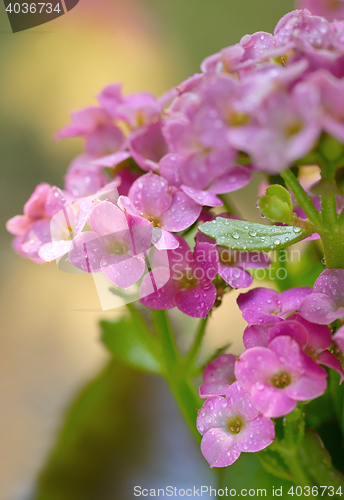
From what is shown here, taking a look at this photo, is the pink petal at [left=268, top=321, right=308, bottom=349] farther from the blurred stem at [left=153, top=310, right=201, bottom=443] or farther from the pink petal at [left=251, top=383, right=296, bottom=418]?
the blurred stem at [left=153, top=310, right=201, bottom=443]

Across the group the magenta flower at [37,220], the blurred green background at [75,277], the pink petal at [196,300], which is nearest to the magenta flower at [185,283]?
the pink petal at [196,300]

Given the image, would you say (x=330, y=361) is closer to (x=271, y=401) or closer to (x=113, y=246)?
(x=271, y=401)

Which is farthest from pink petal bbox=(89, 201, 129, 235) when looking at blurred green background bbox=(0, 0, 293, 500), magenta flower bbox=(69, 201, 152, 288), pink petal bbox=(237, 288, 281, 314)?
blurred green background bbox=(0, 0, 293, 500)

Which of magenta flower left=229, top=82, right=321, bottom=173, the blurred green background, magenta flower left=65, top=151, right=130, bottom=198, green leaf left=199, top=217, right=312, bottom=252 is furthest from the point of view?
the blurred green background

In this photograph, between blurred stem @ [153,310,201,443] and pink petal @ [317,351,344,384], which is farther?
blurred stem @ [153,310,201,443]

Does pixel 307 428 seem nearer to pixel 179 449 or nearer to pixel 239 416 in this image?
pixel 239 416

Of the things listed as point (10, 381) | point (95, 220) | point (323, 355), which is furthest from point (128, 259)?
point (10, 381)

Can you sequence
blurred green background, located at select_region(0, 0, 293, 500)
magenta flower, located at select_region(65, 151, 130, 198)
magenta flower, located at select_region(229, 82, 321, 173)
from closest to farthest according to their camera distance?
magenta flower, located at select_region(229, 82, 321, 173) → magenta flower, located at select_region(65, 151, 130, 198) → blurred green background, located at select_region(0, 0, 293, 500)
